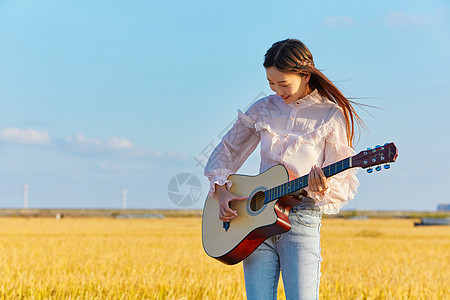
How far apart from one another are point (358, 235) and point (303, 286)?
2054 cm

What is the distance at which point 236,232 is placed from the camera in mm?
2859

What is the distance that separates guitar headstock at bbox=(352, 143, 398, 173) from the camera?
93.0 inches

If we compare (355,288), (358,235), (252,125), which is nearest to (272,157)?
(252,125)

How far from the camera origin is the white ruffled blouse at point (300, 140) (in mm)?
2701

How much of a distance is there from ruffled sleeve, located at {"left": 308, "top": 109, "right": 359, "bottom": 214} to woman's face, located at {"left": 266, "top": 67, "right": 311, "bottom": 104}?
0.84ft

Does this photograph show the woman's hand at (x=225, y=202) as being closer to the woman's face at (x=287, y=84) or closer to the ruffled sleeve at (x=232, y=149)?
the ruffled sleeve at (x=232, y=149)

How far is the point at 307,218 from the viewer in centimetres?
266

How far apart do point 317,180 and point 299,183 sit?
0.34ft

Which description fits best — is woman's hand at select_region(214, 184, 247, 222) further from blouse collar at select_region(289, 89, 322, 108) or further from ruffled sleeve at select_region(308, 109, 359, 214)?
blouse collar at select_region(289, 89, 322, 108)

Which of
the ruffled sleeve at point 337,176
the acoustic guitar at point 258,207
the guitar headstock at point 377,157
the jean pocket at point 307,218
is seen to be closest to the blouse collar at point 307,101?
the ruffled sleeve at point 337,176

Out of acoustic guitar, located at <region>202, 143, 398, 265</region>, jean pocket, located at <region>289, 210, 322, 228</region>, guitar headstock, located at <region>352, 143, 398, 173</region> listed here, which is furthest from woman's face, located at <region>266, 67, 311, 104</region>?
jean pocket, located at <region>289, 210, 322, 228</region>

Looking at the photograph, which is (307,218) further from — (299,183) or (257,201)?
(257,201)

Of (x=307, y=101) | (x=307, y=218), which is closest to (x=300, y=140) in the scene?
(x=307, y=101)

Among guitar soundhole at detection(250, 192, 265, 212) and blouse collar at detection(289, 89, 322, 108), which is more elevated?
blouse collar at detection(289, 89, 322, 108)
